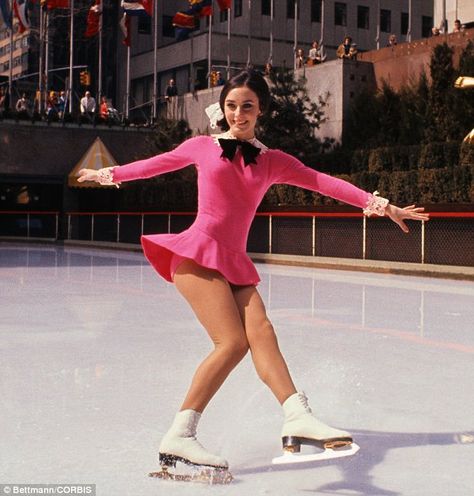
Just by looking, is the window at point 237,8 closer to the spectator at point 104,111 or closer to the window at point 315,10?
the window at point 315,10

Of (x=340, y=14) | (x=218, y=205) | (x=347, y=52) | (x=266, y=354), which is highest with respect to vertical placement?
(x=340, y=14)

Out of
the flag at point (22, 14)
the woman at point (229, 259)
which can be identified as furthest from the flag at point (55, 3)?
the woman at point (229, 259)

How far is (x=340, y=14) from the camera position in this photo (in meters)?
66.6

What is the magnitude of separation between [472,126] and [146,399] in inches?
899

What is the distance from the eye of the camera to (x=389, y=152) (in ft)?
91.6

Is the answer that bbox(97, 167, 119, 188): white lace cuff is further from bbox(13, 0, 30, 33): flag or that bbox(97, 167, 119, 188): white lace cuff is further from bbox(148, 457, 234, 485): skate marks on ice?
bbox(13, 0, 30, 33): flag

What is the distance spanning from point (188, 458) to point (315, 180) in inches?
59.9

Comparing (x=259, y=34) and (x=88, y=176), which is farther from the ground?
(x=259, y=34)

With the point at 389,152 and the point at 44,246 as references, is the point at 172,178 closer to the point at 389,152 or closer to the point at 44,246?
the point at 44,246

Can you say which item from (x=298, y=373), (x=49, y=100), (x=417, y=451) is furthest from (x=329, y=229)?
(x=49, y=100)

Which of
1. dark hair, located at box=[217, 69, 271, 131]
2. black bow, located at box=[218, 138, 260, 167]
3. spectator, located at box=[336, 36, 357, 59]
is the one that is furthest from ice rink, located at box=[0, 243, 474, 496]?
spectator, located at box=[336, 36, 357, 59]

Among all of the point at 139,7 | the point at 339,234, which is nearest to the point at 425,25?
the point at 139,7

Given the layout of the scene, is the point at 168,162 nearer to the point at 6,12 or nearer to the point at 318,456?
the point at 318,456

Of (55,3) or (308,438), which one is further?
(55,3)
